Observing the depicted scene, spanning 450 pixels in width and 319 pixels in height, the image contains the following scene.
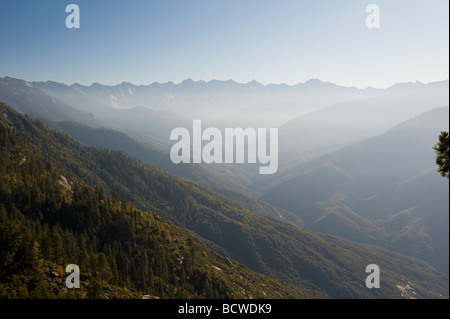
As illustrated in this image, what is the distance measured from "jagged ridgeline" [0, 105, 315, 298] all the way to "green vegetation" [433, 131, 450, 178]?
65115 millimetres

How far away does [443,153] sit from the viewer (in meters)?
24.8

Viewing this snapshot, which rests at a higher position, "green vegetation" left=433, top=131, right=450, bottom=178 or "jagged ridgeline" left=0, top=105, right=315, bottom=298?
"green vegetation" left=433, top=131, right=450, bottom=178

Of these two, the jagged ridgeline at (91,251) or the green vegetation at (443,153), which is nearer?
the green vegetation at (443,153)

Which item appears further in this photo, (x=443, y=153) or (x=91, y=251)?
(x=91, y=251)

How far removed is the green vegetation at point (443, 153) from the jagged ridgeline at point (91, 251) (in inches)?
2564

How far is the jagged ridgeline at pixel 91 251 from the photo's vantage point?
178 feet

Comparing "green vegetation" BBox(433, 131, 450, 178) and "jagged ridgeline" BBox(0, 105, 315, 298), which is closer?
"green vegetation" BBox(433, 131, 450, 178)

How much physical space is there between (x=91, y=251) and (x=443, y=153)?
324 feet

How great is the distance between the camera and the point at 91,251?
87.2 metres

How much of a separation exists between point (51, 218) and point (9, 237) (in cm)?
6345

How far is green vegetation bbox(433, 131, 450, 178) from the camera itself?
79.2 ft

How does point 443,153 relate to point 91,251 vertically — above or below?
above
